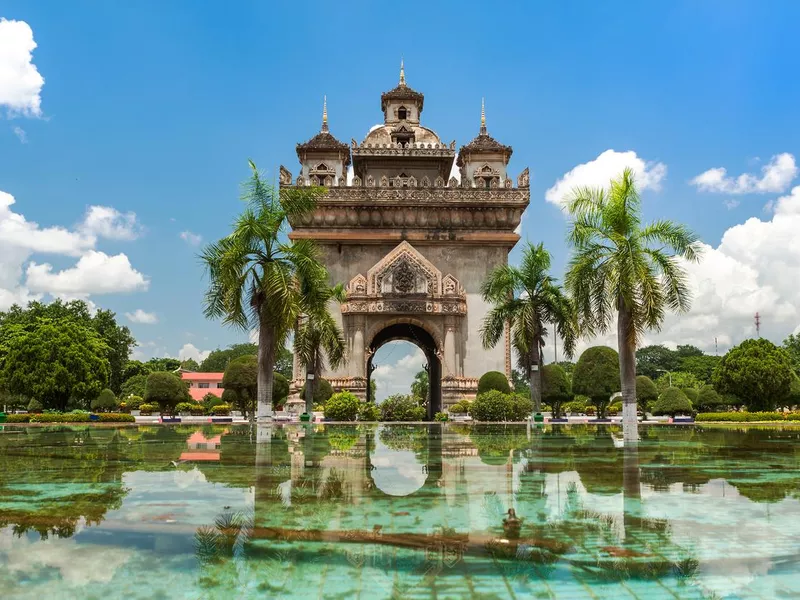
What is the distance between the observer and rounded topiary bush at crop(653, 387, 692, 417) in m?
31.3

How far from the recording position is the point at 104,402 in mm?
39281

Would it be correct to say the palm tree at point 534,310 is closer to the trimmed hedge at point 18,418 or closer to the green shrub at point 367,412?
the green shrub at point 367,412

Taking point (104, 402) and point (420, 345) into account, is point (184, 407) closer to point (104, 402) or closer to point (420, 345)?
point (104, 402)

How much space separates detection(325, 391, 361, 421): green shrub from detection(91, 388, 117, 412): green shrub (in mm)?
19498

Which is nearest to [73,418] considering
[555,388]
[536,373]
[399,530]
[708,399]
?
[536,373]

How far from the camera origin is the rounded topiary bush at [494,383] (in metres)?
28.7

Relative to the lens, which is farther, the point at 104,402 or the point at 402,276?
the point at 104,402

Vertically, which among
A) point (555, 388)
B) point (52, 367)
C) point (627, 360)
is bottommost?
point (555, 388)

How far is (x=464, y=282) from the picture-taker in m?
33.8

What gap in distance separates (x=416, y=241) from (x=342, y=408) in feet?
A: 37.2

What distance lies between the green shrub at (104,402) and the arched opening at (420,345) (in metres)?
15.0

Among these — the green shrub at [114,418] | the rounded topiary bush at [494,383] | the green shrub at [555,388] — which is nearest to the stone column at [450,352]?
the rounded topiary bush at [494,383]

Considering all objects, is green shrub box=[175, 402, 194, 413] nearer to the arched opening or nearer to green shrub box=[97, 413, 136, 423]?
the arched opening

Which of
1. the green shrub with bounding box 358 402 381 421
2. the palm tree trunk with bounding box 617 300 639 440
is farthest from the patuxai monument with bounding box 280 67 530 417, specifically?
the palm tree trunk with bounding box 617 300 639 440
